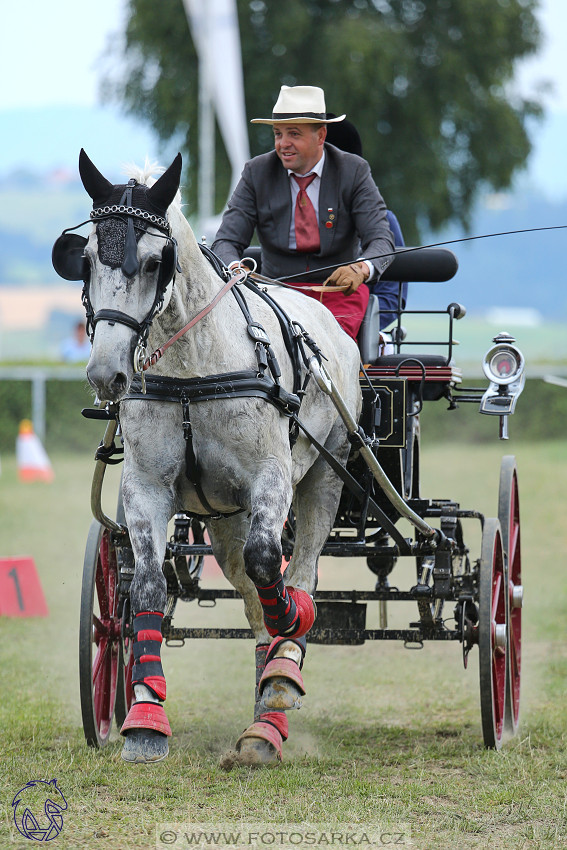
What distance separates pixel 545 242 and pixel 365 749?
135 m

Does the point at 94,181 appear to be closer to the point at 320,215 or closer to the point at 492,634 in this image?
the point at 320,215

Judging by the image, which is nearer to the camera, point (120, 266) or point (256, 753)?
point (120, 266)

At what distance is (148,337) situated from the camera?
3887 mm

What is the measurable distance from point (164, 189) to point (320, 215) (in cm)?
167

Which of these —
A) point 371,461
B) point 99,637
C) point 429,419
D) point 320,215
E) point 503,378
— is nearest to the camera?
point 371,461

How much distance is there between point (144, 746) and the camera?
383 cm

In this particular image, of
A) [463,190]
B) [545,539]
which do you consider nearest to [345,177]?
[545,539]

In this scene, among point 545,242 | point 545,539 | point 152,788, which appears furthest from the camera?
point 545,242

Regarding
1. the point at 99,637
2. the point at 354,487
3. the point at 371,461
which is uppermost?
the point at 371,461

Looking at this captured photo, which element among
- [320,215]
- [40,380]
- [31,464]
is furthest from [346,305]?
[40,380]

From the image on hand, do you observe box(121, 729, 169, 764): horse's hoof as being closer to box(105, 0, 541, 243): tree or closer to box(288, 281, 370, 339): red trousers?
box(288, 281, 370, 339): red trousers

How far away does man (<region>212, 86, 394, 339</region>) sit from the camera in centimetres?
523

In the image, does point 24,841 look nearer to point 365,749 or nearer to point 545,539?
point 365,749

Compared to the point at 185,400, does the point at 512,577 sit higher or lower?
lower
